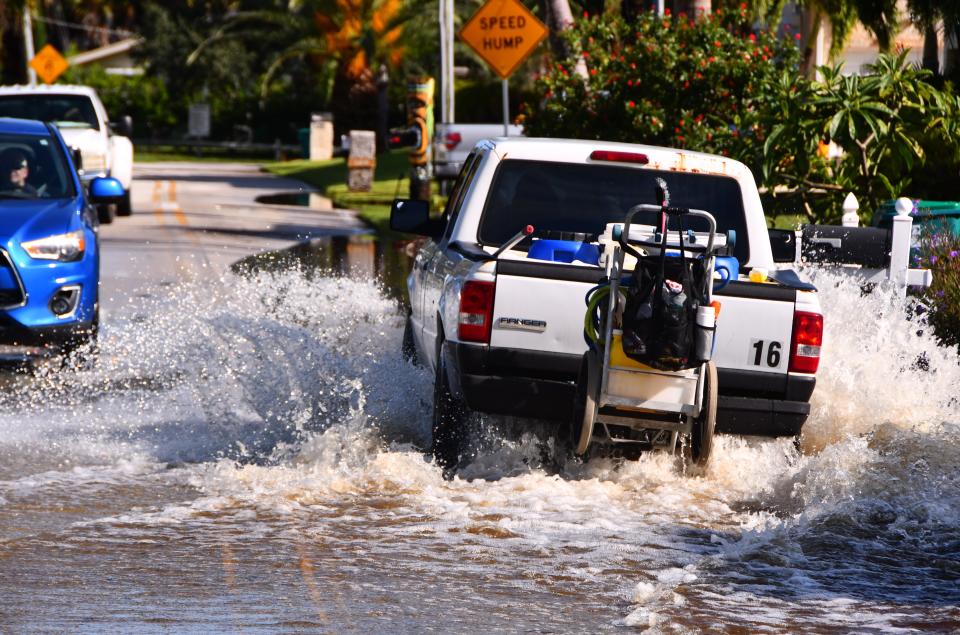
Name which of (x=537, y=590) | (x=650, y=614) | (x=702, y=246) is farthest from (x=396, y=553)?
(x=702, y=246)

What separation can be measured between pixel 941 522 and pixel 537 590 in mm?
2125

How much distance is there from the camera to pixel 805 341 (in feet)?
22.5

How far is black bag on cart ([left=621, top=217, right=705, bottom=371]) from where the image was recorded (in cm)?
629

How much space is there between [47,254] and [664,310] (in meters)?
5.31

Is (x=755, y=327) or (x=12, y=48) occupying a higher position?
(x=12, y=48)

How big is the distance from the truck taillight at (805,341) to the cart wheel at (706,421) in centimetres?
42

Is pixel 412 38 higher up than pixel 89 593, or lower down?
higher up

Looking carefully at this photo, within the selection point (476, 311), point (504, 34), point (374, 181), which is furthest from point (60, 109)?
point (476, 311)

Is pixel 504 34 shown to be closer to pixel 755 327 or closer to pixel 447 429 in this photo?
pixel 447 429

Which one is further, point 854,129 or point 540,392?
point 854,129

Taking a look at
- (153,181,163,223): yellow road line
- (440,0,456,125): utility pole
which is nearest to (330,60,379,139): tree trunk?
(153,181,163,223): yellow road line

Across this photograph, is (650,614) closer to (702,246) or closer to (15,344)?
(702,246)

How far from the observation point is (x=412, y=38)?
47375mm

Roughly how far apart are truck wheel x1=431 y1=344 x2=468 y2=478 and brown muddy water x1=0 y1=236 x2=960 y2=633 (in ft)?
0.31
